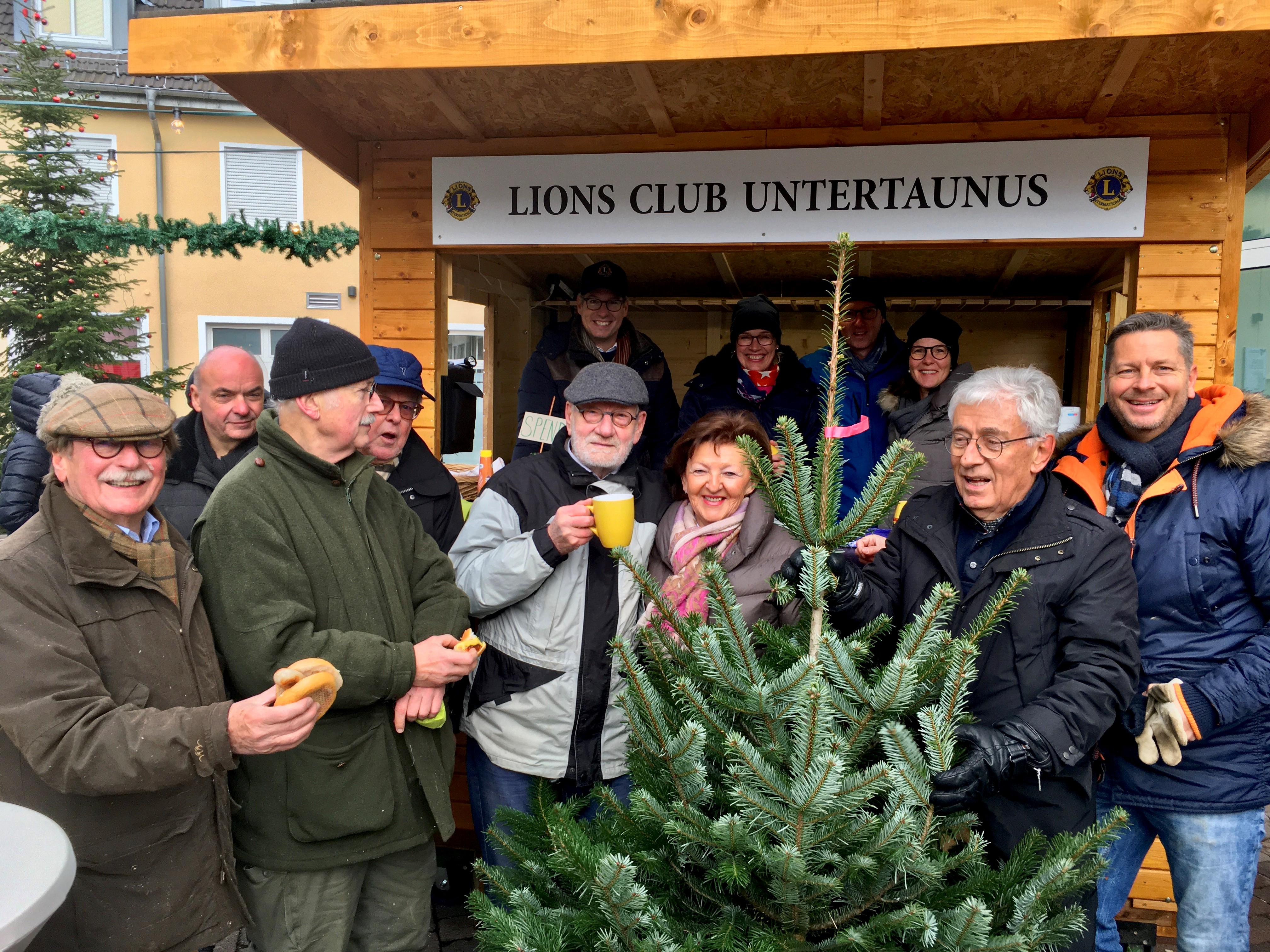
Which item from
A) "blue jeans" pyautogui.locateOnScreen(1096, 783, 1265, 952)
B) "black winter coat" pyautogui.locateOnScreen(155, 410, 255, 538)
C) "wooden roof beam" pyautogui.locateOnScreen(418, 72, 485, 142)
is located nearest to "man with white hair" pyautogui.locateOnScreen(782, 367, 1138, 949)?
"blue jeans" pyautogui.locateOnScreen(1096, 783, 1265, 952)

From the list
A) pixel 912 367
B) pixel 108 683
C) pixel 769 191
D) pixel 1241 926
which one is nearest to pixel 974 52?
pixel 769 191

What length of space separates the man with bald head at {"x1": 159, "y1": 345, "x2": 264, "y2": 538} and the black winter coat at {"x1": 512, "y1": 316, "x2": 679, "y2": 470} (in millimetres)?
1338

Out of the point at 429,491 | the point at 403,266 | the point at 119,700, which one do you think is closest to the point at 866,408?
the point at 429,491

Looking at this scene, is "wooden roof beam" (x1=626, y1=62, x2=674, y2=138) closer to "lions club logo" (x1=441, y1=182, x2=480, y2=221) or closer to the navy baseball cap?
"lions club logo" (x1=441, y1=182, x2=480, y2=221)

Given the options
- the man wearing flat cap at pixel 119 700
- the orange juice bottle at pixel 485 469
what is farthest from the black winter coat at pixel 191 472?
the orange juice bottle at pixel 485 469

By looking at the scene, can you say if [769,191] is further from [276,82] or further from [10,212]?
[10,212]

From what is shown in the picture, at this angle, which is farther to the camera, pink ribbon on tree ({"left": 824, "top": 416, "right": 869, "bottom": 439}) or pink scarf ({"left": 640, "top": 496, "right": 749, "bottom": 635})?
pink ribbon on tree ({"left": 824, "top": 416, "right": 869, "bottom": 439})

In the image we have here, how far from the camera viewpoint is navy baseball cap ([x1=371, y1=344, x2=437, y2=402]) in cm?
296

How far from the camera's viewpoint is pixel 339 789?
6.65 feet

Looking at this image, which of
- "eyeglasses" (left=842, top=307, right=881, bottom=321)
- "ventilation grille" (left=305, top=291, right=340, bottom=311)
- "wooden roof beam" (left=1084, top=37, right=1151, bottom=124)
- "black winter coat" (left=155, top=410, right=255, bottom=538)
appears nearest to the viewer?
"black winter coat" (left=155, top=410, right=255, bottom=538)

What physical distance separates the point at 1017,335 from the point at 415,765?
6.89 meters

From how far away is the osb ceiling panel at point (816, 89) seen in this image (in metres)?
3.13

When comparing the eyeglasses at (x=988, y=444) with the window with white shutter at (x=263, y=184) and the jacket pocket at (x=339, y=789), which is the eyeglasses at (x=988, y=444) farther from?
the window with white shutter at (x=263, y=184)

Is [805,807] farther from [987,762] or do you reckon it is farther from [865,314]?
[865,314]
